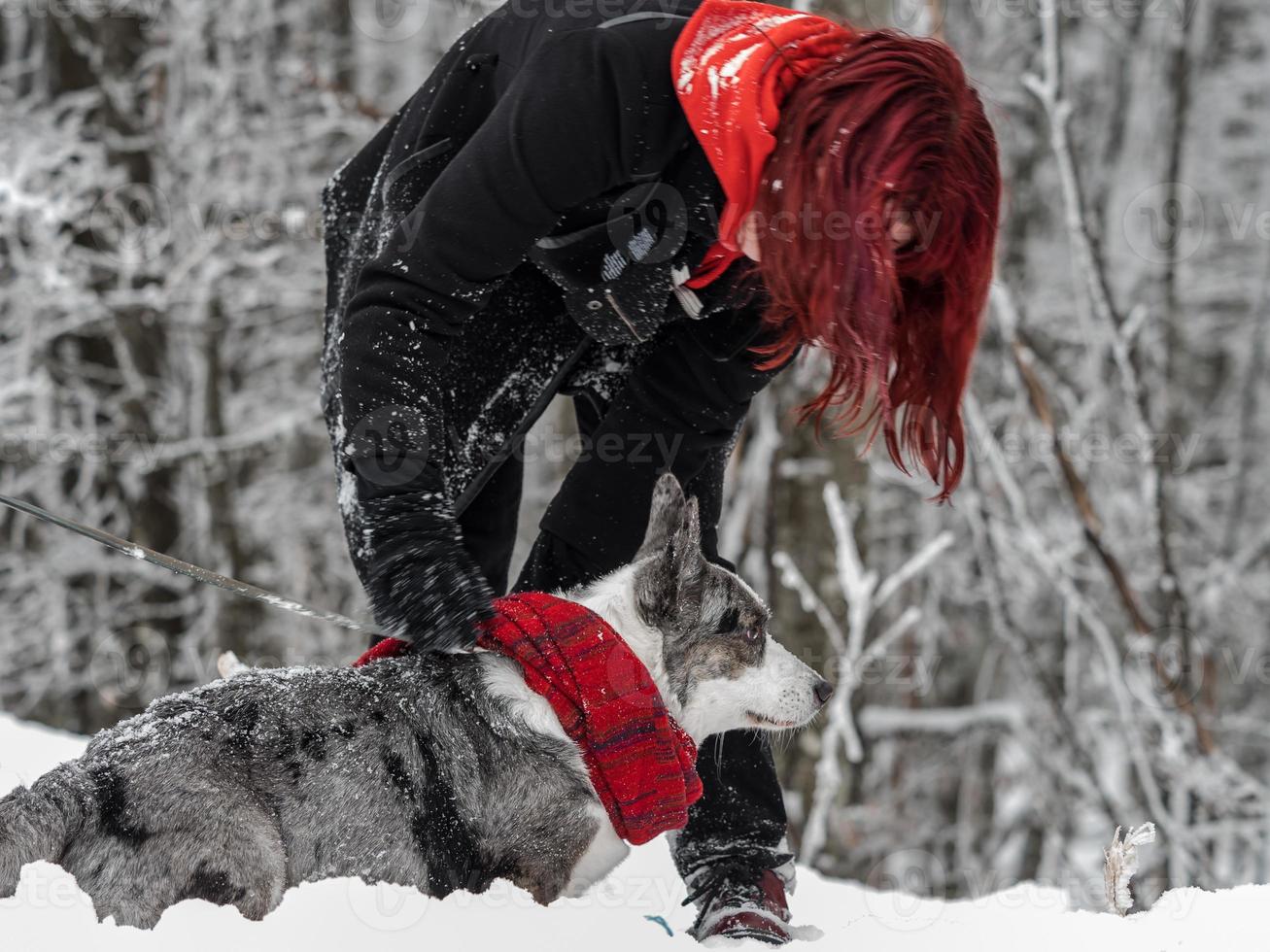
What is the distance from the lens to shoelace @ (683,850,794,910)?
2.93 metres

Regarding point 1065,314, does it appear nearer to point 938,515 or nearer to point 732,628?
point 938,515

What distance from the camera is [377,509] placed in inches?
87.8

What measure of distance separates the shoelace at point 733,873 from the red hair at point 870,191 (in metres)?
1.27

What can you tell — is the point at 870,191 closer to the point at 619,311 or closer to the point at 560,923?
the point at 619,311

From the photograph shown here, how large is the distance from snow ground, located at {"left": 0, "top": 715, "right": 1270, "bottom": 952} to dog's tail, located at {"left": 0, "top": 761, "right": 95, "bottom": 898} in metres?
0.03

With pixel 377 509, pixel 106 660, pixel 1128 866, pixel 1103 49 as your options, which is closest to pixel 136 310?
pixel 106 660

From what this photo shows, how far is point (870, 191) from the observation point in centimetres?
218

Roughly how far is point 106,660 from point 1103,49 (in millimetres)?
13076

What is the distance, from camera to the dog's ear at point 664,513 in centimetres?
290
